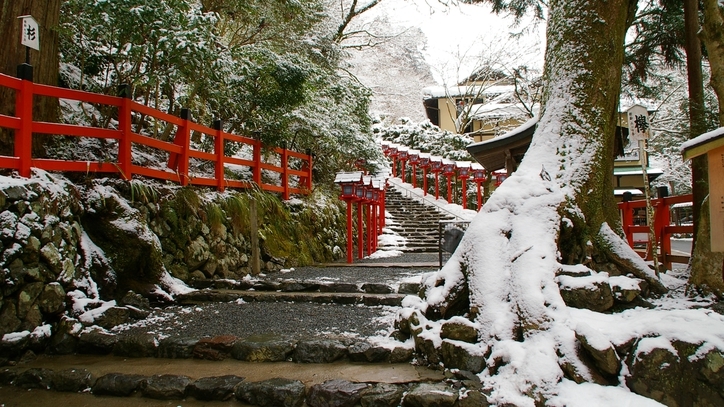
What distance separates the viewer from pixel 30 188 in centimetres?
449

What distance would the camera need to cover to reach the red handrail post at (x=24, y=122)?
14.9ft

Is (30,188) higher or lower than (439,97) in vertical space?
lower

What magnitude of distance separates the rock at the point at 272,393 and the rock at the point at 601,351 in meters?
2.28

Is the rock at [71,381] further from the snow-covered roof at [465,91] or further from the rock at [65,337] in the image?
the snow-covered roof at [465,91]

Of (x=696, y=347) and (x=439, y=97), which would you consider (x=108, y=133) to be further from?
(x=439, y=97)

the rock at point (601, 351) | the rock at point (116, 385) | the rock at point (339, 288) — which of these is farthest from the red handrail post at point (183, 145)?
the rock at point (601, 351)

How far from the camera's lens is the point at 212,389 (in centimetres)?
360

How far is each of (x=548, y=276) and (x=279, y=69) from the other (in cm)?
652

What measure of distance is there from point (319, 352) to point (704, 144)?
13.3 ft

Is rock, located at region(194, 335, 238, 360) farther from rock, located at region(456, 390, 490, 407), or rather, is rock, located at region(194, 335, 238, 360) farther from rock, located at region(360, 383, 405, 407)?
rock, located at region(456, 390, 490, 407)

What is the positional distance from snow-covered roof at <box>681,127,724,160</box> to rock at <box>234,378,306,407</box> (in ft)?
13.7

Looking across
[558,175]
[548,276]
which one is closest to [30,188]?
[548,276]

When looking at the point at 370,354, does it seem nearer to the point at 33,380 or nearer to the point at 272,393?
the point at 272,393

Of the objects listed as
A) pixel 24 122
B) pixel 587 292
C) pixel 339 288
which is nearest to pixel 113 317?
pixel 24 122
